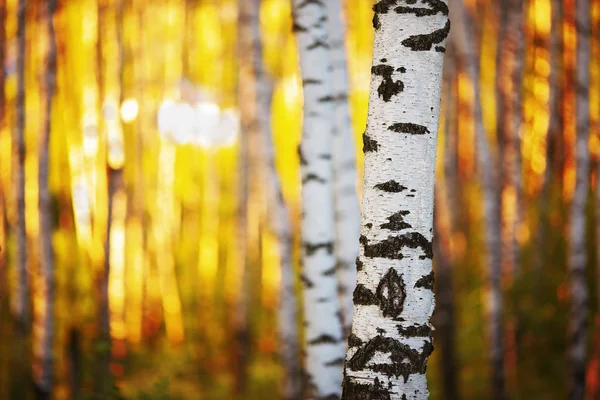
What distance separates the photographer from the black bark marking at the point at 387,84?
252cm

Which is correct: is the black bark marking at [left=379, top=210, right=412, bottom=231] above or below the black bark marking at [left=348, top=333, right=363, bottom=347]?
above

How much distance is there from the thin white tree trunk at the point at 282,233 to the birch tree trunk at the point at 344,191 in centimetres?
134

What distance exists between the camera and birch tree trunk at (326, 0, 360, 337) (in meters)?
4.36

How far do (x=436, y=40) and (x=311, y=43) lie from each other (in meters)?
1.62

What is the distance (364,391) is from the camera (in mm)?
2496

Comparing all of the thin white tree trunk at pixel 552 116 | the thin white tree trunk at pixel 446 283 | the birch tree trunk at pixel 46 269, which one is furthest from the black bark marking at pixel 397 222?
the thin white tree trunk at pixel 552 116

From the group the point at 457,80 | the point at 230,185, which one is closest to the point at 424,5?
the point at 457,80

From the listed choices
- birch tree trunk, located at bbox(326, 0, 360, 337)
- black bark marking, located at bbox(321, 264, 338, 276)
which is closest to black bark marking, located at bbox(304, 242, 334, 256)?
black bark marking, located at bbox(321, 264, 338, 276)

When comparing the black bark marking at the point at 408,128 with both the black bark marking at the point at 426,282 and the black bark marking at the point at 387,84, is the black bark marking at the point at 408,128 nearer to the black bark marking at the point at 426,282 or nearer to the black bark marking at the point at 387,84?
the black bark marking at the point at 387,84

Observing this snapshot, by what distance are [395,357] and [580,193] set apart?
5023 mm

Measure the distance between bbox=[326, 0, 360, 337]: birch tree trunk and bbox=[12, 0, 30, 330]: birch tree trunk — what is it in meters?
3.86

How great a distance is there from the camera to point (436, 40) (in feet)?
8.30

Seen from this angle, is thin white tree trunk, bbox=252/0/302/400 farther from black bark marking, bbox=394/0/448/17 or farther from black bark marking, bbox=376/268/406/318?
black bark marking, bbox=394/0/448/17

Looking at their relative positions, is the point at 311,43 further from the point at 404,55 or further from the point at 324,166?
the point at 404,55
